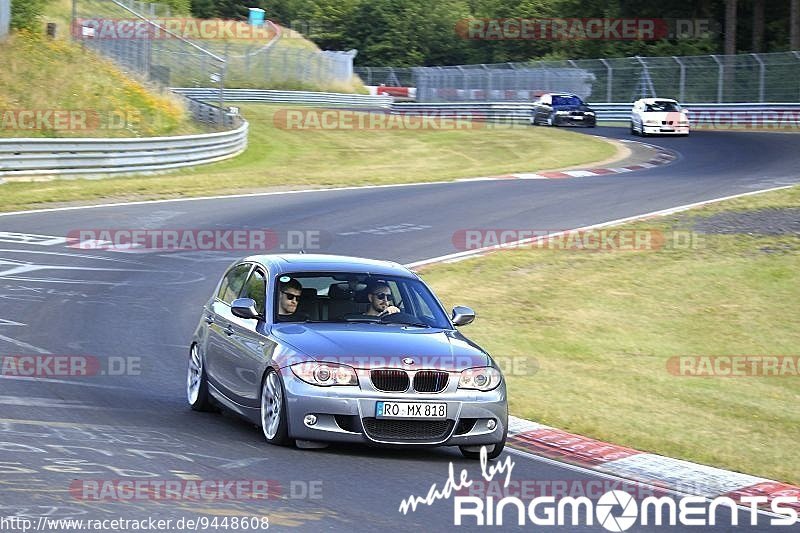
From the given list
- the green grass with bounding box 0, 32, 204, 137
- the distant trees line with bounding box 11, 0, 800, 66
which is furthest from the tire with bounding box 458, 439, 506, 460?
the distant trees line with bounding box 11, 0, 800, 66

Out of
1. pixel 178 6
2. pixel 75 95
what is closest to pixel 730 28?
pixel 75 95

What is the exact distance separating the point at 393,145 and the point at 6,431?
121ft

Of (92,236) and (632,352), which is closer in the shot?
(632,352)

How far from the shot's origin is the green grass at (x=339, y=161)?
2877cm

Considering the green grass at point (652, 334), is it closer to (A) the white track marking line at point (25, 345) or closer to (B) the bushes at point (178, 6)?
(A) the white track marking line at point (25, 345)

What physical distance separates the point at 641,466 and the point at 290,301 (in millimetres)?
2980

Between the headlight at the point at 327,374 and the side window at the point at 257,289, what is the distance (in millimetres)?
1270

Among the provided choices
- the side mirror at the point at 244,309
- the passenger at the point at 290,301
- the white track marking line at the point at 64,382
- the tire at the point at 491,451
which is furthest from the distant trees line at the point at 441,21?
the tire at the point at 491,451

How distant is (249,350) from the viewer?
9.94m

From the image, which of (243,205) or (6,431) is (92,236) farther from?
(6,431)

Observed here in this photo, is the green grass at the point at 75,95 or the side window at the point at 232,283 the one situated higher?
the green grass at the point at 75,95

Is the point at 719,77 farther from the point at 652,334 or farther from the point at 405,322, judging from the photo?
the point at 405,322

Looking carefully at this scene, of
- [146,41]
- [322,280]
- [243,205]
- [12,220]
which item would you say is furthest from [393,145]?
[322,280]

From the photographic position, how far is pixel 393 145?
4541 centimetres
